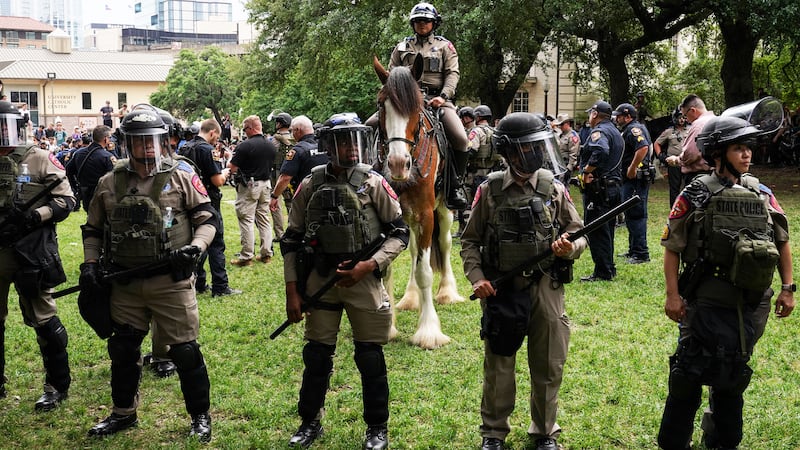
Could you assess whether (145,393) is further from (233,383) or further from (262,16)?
(262,16)

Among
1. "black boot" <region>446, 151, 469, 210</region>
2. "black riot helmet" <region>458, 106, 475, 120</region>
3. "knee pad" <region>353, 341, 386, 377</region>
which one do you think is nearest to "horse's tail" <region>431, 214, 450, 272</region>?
"black boot" <region>446, 151, 469, 210</region>

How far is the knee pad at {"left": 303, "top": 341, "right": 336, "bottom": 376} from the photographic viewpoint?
520cm

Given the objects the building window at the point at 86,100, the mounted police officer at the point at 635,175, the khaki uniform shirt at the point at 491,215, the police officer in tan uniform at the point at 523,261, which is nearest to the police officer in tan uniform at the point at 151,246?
the khaki uniform shirt at the point at 491,215

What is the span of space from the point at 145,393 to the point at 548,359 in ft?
11.5

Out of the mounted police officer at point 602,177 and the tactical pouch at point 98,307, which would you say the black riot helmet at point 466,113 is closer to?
the mounted police officer at point 602,177

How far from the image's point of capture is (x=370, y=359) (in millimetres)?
5164

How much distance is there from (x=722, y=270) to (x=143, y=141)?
12.3 feet

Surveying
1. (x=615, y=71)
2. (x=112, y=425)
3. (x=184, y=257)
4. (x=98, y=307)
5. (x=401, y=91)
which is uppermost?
(x=615, y=71)

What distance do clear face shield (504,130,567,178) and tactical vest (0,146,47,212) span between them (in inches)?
148

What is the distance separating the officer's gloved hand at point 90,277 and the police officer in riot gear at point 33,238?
939 millimetres

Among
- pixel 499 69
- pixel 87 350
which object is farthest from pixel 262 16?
pixel 87 350

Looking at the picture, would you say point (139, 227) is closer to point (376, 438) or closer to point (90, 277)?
point (90, 277)

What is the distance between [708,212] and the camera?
4480mm

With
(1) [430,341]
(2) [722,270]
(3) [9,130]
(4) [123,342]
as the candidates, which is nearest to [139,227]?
(4) [123,342]
